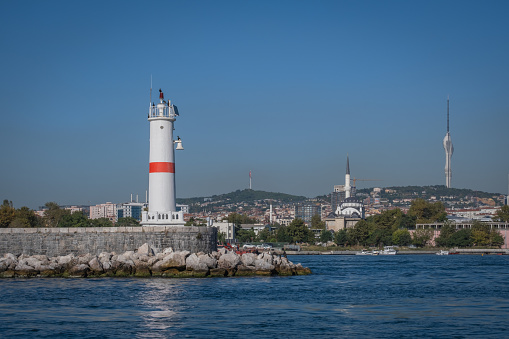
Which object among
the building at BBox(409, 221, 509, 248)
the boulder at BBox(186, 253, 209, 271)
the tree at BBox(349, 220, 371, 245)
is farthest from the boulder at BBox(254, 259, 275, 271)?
the tree at BBox(349, 220, 371, 245)

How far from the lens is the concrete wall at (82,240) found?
34000 mm

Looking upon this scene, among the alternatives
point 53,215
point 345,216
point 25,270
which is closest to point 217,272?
point 25,270

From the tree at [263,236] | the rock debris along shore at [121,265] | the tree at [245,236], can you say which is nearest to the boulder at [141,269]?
the rock debris along shore at [121,265]

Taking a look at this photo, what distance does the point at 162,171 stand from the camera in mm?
35719

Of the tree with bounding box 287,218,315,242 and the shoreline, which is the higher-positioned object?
the tree with bounding box 287,218,315,242

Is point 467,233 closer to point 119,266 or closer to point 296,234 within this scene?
point 296,234

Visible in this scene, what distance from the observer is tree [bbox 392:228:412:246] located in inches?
3967

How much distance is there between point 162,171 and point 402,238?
70.5 m

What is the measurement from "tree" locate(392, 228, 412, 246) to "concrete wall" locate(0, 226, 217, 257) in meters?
70.9

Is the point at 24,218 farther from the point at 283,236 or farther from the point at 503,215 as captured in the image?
the point at 503,215

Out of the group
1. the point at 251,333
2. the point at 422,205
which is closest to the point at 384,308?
the point at 251,333

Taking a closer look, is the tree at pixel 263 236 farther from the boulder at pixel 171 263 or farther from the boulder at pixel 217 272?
the boulder at pixel 171 263

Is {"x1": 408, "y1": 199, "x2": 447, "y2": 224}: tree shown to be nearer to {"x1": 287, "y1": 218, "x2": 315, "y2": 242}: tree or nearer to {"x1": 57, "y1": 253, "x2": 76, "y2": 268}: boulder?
{"x1": 287, "y1": 218, "x2": 315, "y2": 242}: tree

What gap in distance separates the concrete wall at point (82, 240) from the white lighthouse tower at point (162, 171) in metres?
1.64
